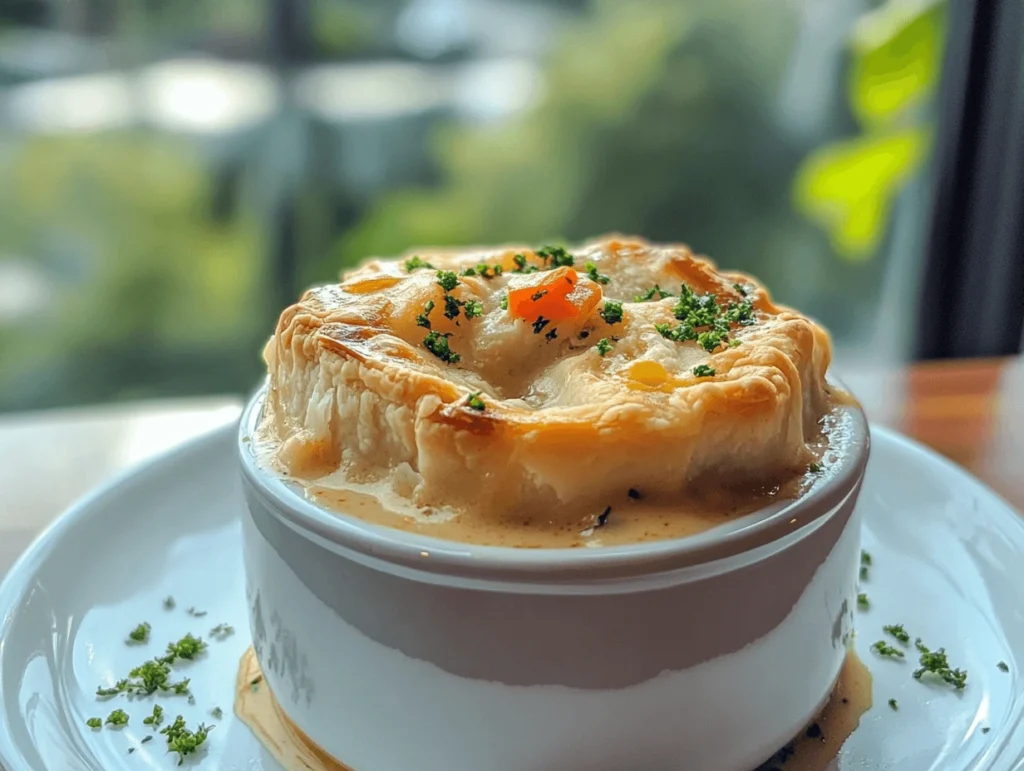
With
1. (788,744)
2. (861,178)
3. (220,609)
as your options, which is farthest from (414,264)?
(861,178)

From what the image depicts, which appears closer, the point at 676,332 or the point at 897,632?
the point at 676,332

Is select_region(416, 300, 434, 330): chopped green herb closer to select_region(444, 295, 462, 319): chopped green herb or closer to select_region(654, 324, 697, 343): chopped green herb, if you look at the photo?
select_region(444, 295, 462, 319): chopped green herb

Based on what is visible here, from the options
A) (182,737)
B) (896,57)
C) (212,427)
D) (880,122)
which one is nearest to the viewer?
(182,737)

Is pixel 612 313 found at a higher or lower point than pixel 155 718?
higher

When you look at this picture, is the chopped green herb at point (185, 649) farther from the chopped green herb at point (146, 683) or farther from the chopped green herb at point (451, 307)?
the chopped green herb at point (451, 307)

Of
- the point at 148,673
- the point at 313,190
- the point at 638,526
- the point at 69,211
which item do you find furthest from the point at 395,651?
the point at 69,211

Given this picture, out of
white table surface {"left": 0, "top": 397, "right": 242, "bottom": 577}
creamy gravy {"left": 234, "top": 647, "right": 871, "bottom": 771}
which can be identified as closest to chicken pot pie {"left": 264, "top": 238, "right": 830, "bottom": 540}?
creamy gravy {"left": 234, "top": 647, "right": 871, "bottom": 771}

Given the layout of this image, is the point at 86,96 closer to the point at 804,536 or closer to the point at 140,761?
the point at 140,761

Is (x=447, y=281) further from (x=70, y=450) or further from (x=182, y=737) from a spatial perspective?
(x=70, y=450)
